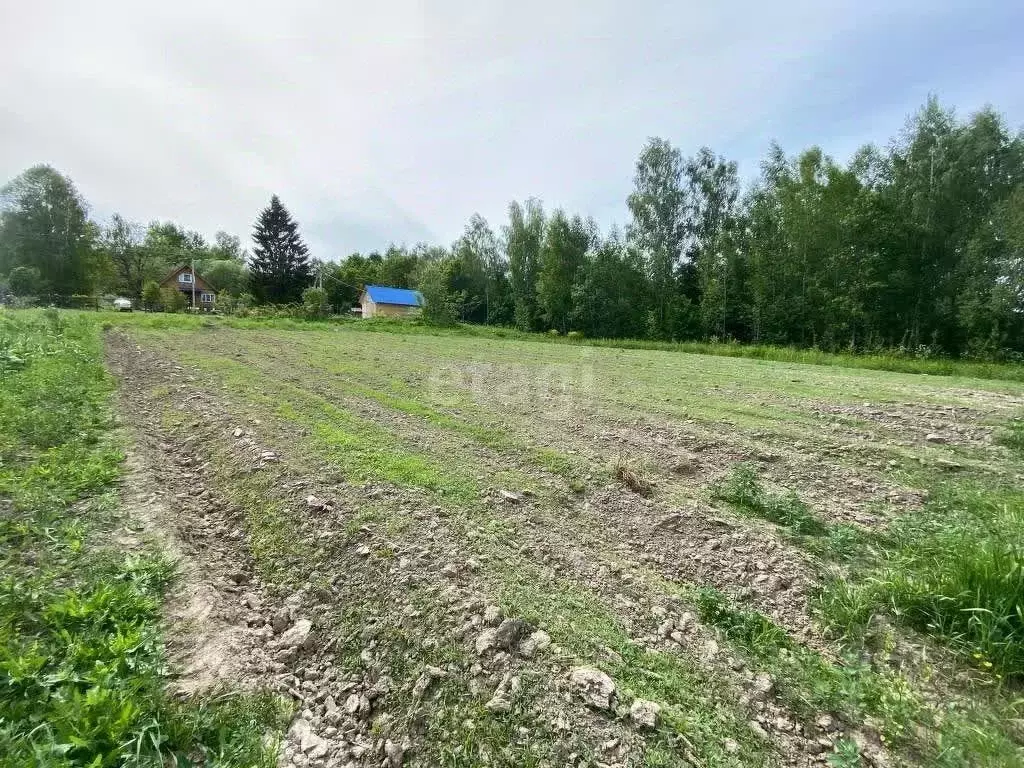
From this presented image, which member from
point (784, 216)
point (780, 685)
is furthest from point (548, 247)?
point (780, 685)

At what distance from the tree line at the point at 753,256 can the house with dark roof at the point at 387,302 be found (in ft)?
25.1

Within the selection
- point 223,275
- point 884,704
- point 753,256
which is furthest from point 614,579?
point 223,275

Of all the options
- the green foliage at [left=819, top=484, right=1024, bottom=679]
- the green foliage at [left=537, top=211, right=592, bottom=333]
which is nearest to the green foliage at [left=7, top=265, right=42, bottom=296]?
the green foliage at [left=537, top=211, right=592, bottom=333]

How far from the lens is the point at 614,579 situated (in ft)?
10.9

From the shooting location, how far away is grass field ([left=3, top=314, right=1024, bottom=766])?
217 cm

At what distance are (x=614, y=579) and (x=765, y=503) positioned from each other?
6.58ft

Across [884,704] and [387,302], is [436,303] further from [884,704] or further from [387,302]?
[884,704]

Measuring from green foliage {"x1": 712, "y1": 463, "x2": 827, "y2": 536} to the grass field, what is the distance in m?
0.03

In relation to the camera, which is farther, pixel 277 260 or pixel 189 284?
pixel 189 284

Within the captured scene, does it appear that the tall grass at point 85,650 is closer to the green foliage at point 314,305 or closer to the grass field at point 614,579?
the grass field at point 614,579

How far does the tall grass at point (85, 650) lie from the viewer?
1907 millimetres

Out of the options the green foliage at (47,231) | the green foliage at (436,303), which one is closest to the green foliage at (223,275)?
the green foliage at (47,231)

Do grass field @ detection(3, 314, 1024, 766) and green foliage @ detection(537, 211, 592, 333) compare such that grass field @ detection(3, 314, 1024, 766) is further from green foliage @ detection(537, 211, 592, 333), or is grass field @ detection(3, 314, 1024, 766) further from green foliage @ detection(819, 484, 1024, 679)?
green foliage @ detection(537, 211, 592, 333)

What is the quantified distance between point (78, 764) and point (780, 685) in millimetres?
3212
